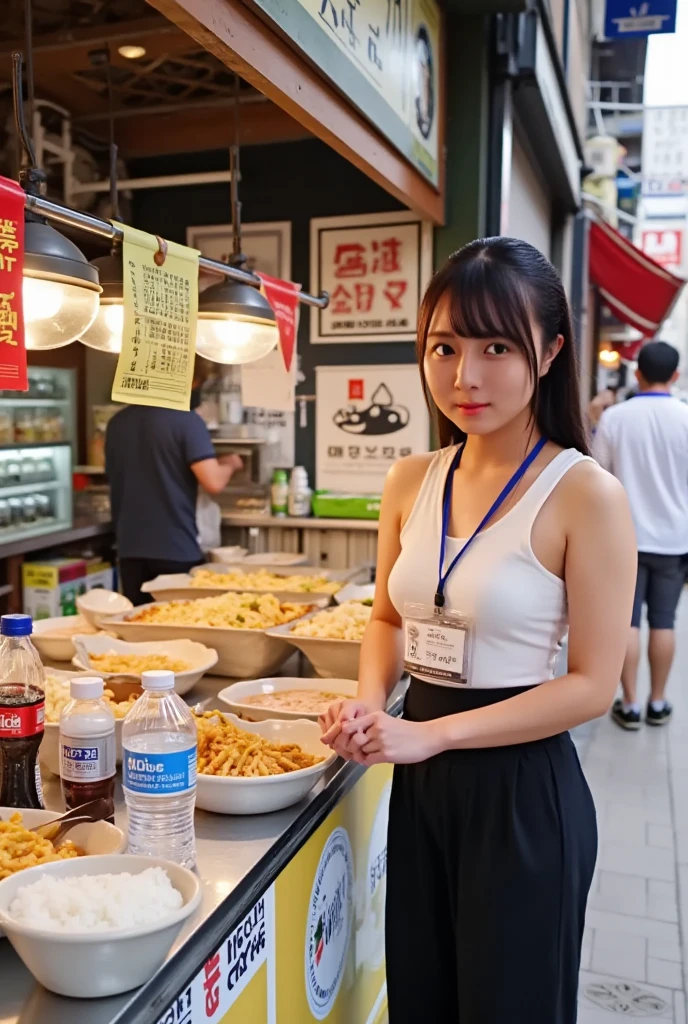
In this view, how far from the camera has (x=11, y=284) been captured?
160 centimetres

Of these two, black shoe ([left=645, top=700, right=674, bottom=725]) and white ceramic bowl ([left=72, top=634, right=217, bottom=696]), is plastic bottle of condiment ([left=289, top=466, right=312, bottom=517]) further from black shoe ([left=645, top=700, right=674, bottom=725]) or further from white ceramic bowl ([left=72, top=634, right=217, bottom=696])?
white ceramic bowl ([left=72, top=634, right=217, bottom=696])

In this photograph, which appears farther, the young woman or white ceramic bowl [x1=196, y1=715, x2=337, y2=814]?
white ceramic bowl [x1=196, y1=715, x2=337, y2=814]

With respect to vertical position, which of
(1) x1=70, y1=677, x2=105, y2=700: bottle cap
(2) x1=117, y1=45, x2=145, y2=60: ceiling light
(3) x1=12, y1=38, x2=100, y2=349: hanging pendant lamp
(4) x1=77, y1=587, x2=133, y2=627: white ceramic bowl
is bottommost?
(4) x1=77, y1=587, x2=133, y2=627: white ceramic bowl

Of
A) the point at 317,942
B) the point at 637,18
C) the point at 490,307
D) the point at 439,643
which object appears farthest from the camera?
the point at 637,18

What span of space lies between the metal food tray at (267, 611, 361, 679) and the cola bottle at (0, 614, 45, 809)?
1045mm

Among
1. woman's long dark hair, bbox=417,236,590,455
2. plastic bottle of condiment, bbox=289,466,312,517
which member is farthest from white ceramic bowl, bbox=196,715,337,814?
plastic bottle of condiment, bbox=289,466,312,517

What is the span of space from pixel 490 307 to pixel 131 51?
338cm

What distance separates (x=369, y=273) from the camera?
16.7 ft

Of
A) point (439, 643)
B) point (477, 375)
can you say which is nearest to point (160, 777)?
point (439, 643)

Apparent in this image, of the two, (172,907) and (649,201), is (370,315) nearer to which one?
(172,907)

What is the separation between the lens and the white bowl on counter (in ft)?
8.60

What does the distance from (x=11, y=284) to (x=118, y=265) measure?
798 mm

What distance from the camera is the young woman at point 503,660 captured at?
152 cm

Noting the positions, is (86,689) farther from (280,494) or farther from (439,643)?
(280,494)
